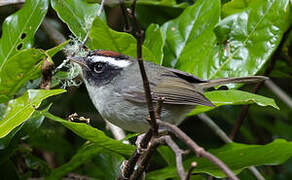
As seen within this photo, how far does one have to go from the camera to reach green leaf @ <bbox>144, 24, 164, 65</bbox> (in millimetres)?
3414

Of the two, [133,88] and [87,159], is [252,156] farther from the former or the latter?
[87,159]

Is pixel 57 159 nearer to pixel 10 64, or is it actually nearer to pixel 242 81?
pixel 10 64

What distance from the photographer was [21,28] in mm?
3230

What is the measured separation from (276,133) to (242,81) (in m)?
1.79

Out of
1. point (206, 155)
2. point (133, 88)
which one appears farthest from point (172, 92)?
point (206, 155)

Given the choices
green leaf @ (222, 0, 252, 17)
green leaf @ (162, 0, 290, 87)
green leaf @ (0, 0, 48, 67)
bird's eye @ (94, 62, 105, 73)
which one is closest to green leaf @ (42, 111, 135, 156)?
A: bird's eye @ (94, 62, 105, 73)

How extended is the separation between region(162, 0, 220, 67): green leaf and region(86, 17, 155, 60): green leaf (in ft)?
1.46

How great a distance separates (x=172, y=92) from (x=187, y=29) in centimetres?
83

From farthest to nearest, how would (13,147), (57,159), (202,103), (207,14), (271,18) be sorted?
(57,159), (207,14), (271,18), (13,147), (202,103)

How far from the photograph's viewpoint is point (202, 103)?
2812 mm

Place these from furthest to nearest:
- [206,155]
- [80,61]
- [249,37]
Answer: [249,37] < [80,61] < [206,155]

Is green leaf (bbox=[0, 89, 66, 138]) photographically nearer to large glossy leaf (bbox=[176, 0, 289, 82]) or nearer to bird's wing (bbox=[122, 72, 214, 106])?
bird's wing (bbox=[122, 72, 214, 106])

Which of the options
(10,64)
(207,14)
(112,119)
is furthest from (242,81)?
(10,64)

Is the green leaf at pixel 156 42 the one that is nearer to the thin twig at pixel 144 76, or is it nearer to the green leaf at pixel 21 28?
the green leaf at pixel 21 28
